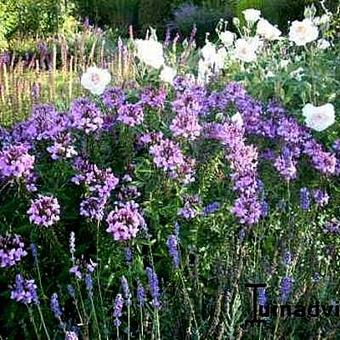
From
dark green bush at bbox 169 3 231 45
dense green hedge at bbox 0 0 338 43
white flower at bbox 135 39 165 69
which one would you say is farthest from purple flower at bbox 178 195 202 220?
dark green bush at bbox 169 3 231 45

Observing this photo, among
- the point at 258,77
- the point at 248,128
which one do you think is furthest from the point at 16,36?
the point at 248,128

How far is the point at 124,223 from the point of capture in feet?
9.24

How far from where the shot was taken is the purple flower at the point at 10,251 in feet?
9.31

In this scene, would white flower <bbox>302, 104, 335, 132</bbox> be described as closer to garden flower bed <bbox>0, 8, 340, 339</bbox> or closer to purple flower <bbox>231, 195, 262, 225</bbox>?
garden flower bed <bbox>0, 8, 340, 339</bbox>

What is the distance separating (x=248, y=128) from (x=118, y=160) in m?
0.59

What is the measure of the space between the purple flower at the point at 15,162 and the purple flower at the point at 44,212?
0.50 ft

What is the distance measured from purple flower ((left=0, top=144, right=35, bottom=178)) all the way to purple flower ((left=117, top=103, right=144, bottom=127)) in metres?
0.45

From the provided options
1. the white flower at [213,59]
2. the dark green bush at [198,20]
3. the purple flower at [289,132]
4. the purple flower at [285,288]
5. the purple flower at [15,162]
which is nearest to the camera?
the purple flower at [285,288]

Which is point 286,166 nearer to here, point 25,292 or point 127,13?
point 25,292

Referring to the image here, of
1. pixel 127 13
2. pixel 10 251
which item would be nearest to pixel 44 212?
pixel 10 251

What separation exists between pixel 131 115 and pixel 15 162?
551 millimetres

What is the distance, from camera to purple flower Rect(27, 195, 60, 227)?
112 inches

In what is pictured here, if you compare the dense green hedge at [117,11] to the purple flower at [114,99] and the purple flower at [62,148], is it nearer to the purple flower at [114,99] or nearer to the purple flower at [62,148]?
the purple flower at [114,99]

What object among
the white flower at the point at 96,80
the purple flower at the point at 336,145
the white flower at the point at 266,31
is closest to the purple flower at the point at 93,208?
the white flower at the point at 96,80
